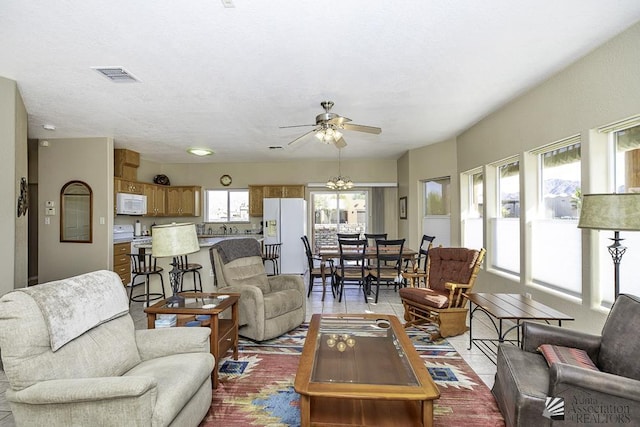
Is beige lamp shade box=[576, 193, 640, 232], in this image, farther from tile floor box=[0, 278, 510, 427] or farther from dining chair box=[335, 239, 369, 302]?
dining chair box=[335, 239, 369, 302]

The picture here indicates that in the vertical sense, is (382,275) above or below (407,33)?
below

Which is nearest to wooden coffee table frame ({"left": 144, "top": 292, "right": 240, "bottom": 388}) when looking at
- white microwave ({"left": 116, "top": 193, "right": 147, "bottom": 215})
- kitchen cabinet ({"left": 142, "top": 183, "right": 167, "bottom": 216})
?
white microwave ({"left": 116, "top": 193, "right": 147, "bottom": 215})

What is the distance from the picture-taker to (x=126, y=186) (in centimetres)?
620

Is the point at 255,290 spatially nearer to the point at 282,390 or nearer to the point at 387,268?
the point at 282,390

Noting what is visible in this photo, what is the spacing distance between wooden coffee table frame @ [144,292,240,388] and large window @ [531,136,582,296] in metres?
3.29

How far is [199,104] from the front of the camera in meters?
3.84

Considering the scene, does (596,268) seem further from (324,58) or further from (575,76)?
(324,58)

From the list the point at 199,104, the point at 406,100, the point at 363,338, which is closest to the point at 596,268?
the point at 363,338

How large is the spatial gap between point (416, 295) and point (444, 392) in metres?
1.30

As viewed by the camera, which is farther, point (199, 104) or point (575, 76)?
point (199, 104)

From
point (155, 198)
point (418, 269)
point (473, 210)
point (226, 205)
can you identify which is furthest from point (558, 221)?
point (155, 198)

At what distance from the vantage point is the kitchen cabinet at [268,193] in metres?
7.61

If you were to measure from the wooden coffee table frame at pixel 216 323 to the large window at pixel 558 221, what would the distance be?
3.29 m

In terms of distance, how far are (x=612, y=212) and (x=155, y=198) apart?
7.70 meters
